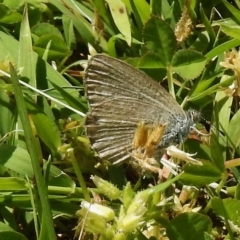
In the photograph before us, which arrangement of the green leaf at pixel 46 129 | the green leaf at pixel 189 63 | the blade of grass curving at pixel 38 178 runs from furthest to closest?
the green leaf at pixel 189 63, the green leaf at pixel 46 129, the blade of grass curving at pixel 38 178

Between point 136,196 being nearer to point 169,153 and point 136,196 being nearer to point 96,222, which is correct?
point 96,222

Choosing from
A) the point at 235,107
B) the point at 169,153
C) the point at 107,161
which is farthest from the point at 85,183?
the point at 235,107

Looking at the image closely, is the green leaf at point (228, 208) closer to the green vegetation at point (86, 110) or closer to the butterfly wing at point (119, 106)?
the green vegetation at point (86, 110)

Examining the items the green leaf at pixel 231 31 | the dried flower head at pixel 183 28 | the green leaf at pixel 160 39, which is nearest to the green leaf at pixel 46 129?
the green leaf at pixel 160 39

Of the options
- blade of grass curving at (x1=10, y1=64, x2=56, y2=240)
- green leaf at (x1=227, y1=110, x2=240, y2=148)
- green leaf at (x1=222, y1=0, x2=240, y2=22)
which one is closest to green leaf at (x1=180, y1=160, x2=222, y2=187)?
green leaf at (x1=227, y1=110, x2=240, y2=148)

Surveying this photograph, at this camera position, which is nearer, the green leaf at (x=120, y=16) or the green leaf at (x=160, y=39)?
the green leaf at (x=160, y=39)

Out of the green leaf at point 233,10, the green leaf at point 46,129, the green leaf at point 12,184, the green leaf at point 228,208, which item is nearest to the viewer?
the green leaf at point 228,208

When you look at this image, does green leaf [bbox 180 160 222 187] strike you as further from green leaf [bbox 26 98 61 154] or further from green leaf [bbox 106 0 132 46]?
green leaf [bbox 106 0 132 46]
